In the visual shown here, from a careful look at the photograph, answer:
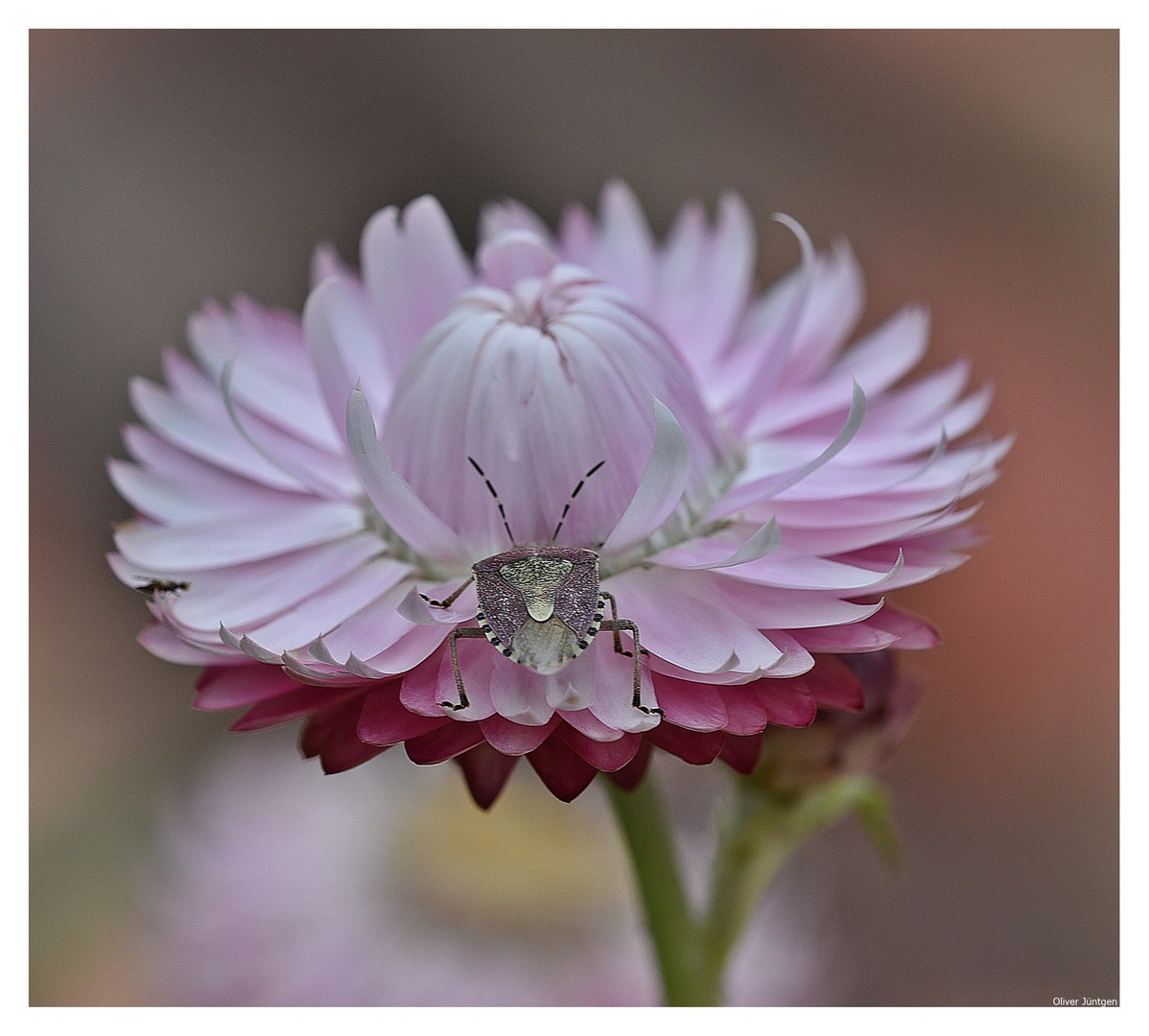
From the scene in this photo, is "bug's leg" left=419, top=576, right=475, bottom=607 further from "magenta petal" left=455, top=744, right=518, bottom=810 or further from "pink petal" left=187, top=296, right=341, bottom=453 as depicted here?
"pink petal" left=187, top=296, right=341, bottom=453

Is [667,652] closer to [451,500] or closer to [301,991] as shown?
[451,500]

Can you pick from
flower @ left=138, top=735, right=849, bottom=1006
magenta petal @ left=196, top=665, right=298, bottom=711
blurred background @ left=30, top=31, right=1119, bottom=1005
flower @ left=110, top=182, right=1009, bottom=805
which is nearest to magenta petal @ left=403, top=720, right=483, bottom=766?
flower @ left=110, top=182, right=1009, bottom=805

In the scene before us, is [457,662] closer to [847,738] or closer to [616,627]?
[616,627]

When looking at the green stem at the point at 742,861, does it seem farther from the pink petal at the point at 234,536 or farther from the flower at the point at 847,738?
the pink petal at the point at 234,536

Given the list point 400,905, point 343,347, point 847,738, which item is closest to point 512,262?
point 343,347
